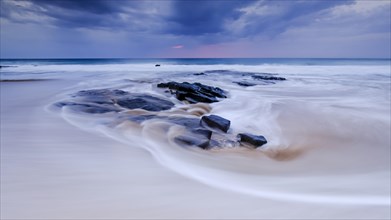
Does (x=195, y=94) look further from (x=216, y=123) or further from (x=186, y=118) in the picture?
(x=216, y=123)

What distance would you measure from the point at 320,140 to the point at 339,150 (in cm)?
41

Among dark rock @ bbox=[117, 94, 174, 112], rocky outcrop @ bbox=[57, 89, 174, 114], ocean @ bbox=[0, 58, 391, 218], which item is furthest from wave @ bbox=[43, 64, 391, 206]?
dark rock @ bbox=[117, 94, 174, 112]

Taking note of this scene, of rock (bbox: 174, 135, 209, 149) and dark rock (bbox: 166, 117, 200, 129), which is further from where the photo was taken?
dark rock (bbox: 166, 117, 200, 129)

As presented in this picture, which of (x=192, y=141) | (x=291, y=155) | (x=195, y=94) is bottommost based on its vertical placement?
(x=291, y=155)

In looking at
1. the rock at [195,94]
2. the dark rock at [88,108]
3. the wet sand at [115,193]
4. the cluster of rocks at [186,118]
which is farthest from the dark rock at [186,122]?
the rock at [195,94]

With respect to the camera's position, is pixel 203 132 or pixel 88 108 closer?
pixel 203 132

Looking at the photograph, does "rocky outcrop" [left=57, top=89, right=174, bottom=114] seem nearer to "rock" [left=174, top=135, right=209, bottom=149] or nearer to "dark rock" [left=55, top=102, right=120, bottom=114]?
Result: "dark rock" [left=55, top=102, right=120, bottom=114]

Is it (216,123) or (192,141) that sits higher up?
(216,123)

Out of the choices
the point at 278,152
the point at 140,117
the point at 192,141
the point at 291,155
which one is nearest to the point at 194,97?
the point at 140,117

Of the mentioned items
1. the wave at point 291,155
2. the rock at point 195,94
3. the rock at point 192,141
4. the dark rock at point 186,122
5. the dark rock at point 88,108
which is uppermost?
the rock at point 195,94

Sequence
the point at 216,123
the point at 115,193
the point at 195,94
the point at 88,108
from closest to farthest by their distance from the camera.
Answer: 1. the point at 115,193
2. the point at 216,123
3. the point at 88,108
4. the point at 195,94

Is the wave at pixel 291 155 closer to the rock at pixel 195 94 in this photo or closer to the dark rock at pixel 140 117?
the dark rock at pixel 140 117

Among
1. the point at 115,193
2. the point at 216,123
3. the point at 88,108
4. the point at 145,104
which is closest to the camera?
the point at 115,193

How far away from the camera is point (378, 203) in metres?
2.07
